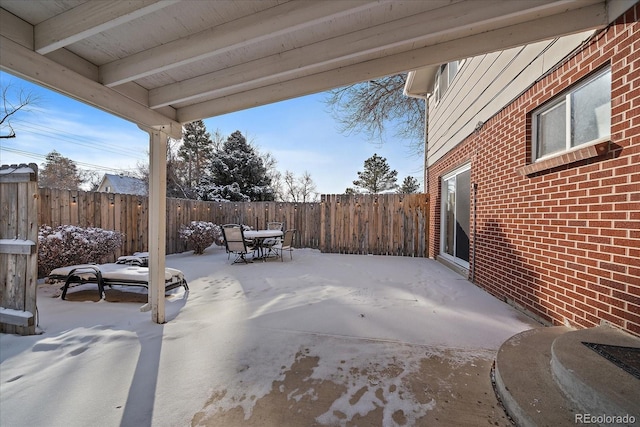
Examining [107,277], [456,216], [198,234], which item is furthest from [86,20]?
[198,234]

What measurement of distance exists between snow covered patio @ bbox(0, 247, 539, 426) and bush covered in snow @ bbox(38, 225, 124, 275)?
0.88m

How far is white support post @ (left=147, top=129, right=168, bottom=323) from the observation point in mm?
2896

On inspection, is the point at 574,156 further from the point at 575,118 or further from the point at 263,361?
the point at 263,361

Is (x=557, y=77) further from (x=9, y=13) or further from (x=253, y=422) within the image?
(x=9, y=13)

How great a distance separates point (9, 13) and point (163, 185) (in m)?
1.61

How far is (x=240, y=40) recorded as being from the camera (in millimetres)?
1947

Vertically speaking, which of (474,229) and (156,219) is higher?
(156,219)

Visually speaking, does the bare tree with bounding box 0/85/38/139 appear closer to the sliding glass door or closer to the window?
the sliding glass door

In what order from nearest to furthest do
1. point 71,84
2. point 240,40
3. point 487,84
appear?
1. point 240,40
2. point 71,84
3. point 487,84

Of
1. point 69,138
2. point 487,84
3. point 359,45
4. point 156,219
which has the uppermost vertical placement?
point 69,138

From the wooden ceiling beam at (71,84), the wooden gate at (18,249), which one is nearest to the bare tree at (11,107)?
the wooden gate at (18,249)

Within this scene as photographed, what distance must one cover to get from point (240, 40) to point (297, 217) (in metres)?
7.86

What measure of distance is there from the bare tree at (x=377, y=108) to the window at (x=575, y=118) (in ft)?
25.4

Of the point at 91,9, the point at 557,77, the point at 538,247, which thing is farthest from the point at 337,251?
the point at 91,9
